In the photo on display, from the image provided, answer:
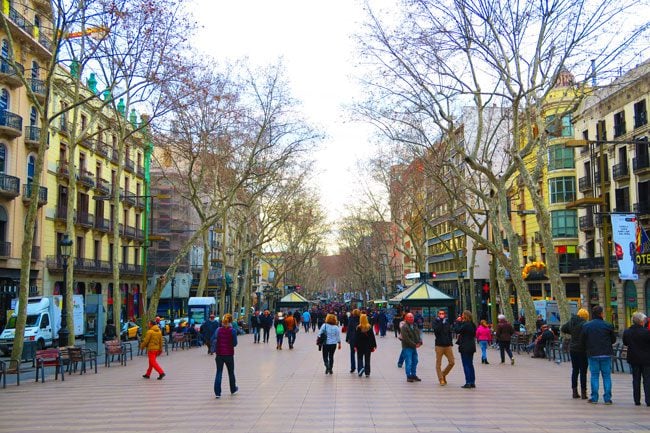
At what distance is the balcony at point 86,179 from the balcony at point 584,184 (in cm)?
3319

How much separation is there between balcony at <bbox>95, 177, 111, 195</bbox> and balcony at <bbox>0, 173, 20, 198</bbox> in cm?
1147

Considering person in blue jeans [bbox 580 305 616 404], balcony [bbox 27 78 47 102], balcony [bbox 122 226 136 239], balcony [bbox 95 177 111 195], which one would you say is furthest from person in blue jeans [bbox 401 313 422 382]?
balcony [bbox 122 226 136 239]

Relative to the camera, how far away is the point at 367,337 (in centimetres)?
1641

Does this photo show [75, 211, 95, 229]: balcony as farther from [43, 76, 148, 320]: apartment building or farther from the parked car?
the parked car

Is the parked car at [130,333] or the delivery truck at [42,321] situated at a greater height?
the delivery truck at [42,321]

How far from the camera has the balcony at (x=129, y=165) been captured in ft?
172

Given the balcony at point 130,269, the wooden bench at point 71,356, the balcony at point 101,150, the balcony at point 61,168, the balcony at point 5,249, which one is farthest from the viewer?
the balcony at point 130,269

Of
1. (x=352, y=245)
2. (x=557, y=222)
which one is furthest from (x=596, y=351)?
(x=352, y=245)

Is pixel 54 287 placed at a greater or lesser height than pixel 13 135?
lesser

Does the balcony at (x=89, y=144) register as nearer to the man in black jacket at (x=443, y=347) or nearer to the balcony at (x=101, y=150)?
the balcony at (x=101, y=150)

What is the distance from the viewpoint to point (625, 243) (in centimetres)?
1953

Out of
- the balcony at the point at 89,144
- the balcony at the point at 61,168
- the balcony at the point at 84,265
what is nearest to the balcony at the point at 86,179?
the balcony at the point at 89,144

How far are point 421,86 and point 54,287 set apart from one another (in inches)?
1100

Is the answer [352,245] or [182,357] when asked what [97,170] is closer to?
[182,357]
